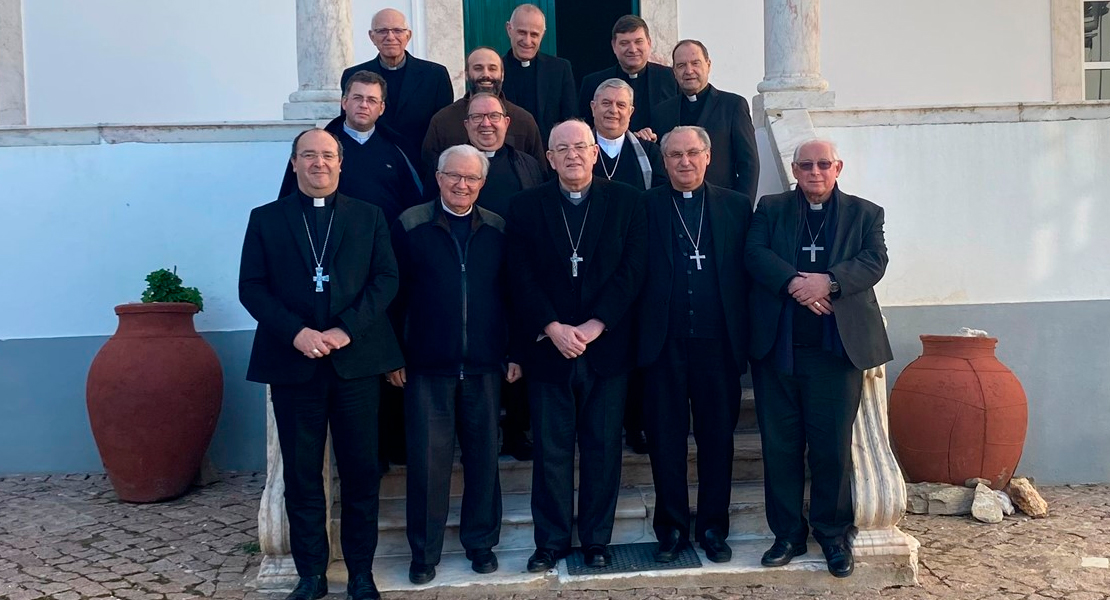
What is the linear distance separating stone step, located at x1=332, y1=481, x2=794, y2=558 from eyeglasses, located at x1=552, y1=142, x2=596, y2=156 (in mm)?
1689

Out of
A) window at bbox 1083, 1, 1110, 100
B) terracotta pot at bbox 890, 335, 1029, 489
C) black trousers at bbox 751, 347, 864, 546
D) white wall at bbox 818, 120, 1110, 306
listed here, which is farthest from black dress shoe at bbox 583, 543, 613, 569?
window at bbox 1083, 1, 1110, 100

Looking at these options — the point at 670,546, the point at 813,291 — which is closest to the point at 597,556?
the point at 670,546

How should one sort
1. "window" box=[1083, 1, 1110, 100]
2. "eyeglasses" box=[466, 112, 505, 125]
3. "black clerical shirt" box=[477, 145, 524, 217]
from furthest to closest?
"window" box=[1083, 1, 1110, 100] < "black clerical shirt" box=[477, 145, 524, 217] < "eyeglasses" box=[466, 112, 505, 125]

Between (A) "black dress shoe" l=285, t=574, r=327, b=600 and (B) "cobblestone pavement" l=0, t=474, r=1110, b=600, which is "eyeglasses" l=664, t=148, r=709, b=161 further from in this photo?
(A) "black dress shoe" l=285, t=574, r=327, b=600

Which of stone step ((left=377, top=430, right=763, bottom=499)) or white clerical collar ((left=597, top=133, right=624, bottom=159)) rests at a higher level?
white clerical collar ((left=597, top=133, right=624, bottom=159))

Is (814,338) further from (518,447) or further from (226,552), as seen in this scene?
(226,552)

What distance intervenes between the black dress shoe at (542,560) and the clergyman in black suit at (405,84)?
84.6 inches

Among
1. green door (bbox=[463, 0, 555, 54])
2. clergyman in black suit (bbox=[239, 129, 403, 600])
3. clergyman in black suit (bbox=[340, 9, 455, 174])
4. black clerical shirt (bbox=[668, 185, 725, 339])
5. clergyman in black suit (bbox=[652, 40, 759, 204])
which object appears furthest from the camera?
green door (bbox=[463, 0, 555, 54])

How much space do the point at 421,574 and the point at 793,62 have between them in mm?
4328

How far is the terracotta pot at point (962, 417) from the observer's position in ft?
20.1

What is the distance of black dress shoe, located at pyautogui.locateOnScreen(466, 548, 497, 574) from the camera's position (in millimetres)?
4680

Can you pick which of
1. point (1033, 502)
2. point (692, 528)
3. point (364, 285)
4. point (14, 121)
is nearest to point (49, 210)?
point (14, 121)

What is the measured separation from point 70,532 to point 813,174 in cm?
418

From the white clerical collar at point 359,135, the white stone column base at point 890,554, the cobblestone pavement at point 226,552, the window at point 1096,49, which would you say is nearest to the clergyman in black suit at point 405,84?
the white clerical collar at point 359,135
